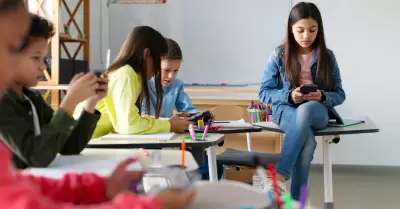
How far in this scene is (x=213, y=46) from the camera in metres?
4.57

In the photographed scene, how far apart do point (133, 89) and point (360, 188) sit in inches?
98.8

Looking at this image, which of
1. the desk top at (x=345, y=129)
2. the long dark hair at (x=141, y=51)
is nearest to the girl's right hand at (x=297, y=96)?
the desk top at (x=345, y=129)

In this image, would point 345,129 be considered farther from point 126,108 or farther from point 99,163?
point 99,163

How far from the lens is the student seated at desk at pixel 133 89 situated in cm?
188

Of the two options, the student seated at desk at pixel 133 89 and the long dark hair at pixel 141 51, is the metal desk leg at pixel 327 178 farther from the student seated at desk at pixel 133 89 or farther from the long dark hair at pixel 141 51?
the long dark hair at pixel 141 51

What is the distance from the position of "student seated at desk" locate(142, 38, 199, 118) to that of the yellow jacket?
43 cm

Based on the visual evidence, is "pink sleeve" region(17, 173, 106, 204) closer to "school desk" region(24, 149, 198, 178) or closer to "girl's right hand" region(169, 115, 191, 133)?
"school desk" region(24, 149, 198, 178)

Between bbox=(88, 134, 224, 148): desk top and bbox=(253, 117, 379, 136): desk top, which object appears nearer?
bbox=(88, 134, 224, 148): desk top

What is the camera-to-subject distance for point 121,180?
83 cm

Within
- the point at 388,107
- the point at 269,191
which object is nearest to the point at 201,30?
the point at 388,107

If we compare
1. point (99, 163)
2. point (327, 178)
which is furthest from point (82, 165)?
point (327, 178)

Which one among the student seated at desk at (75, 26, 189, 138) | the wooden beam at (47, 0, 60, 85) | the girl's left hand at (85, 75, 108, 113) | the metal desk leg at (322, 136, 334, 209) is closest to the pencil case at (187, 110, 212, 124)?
the student seated at desk at (75, 26, 189, 138)

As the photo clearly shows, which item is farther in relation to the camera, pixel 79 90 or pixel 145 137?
pixel 145 137

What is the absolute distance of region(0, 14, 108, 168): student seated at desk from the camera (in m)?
1.10
